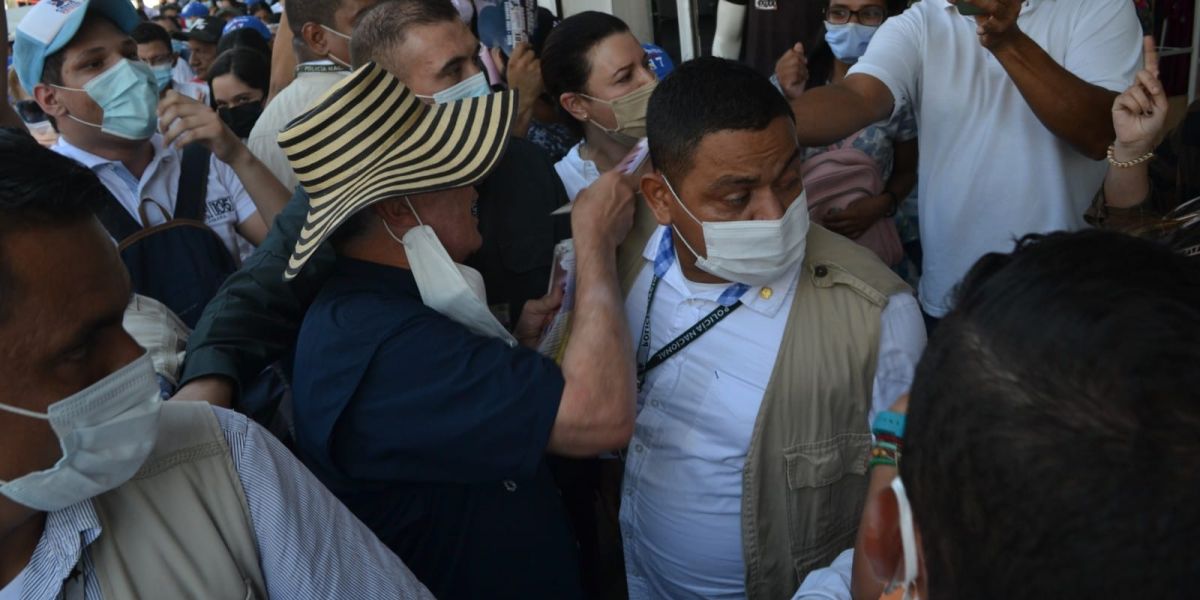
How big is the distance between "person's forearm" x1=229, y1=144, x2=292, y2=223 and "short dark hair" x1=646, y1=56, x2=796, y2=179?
4.49 ft

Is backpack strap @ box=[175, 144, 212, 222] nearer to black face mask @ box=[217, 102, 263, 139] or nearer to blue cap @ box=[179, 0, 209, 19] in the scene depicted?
black face mask @ box=[217, 102, 263, 139]

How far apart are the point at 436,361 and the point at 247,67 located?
4.10 m

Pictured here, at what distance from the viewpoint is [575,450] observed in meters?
1.74

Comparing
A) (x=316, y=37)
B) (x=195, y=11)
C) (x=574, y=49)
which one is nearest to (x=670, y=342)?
(x=574, y=49)

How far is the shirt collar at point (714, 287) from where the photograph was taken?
6.69 feet

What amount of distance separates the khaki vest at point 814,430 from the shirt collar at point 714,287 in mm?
45

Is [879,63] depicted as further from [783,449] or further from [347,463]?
[347,463]

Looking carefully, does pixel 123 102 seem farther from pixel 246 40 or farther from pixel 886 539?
pixel 246 40

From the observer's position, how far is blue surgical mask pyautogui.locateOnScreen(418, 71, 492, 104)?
2729 millimetres

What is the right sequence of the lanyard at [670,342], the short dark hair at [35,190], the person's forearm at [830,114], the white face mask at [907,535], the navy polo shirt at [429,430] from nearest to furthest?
the white face mask at [907,535], the short dark hair at [35,190], the navy polo shirt at [429,430], the lanyard at [670,342], the person's forearm at [830,114]

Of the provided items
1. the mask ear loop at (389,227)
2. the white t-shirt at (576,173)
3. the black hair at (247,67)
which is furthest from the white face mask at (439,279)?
the black hair at (247,67)

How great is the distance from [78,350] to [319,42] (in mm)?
2501

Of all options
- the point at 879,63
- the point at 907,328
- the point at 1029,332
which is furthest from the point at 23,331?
the point at 879,63

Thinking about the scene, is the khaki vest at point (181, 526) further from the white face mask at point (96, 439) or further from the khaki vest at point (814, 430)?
the khaki vest at point (814, 430)
